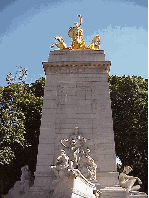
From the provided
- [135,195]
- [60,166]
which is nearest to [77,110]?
[60,166]

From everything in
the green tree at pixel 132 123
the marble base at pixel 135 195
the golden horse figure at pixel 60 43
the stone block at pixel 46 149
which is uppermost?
the golden horse figure at pixel 60 43

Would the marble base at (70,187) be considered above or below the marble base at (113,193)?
above

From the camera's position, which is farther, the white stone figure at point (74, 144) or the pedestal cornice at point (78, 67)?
the pedestal cornice at point (78, 67)

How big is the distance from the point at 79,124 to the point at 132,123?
8.73 metres

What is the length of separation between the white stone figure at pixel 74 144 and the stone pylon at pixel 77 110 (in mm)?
375

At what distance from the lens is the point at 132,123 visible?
22703mm

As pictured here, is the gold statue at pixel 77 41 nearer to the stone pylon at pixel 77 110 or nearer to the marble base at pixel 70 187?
the stone pylon at pixel 77 110

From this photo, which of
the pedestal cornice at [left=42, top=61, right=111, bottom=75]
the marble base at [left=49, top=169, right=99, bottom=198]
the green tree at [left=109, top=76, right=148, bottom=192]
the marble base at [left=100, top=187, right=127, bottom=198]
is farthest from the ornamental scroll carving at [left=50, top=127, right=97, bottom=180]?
the green tree at [left=109, top=76, right=148, bottom=192]

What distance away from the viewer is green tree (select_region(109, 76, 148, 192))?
74.6 feet

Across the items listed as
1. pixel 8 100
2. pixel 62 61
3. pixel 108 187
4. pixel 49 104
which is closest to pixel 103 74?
pixel 62 61

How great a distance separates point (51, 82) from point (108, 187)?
7.61 meters

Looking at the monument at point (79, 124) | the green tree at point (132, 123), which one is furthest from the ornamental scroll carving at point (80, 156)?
the green tree at point (132, 123)

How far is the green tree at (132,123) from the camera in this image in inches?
896

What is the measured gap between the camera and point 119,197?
42.8 ft
